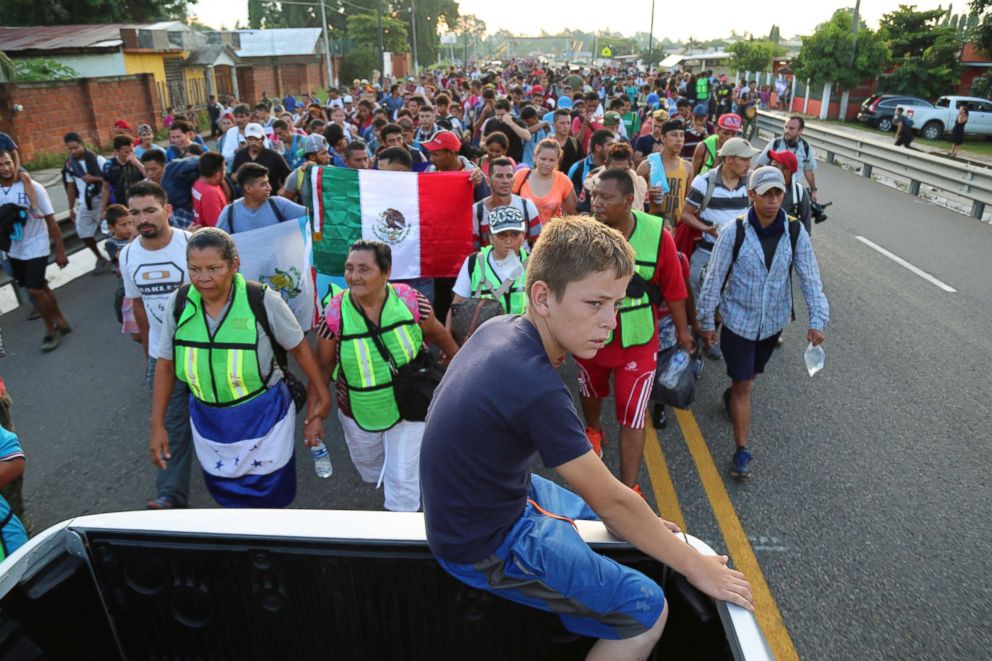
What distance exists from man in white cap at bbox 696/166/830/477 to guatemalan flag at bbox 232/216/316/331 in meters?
2.90

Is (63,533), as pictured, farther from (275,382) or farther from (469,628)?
(275,382)

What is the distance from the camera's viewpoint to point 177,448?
407 cm

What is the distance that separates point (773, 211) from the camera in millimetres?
4285

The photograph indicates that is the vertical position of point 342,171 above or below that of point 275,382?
above

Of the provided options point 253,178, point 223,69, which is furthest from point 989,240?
point 223,69

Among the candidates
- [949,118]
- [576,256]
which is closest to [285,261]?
[576,256]

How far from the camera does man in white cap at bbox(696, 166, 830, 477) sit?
4344 mm

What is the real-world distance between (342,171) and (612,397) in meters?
2.84

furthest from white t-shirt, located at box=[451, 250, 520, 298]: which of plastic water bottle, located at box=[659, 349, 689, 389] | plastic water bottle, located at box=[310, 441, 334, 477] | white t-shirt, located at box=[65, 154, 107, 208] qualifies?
white t-shirt, located at box=[65, 154, 107, 208]

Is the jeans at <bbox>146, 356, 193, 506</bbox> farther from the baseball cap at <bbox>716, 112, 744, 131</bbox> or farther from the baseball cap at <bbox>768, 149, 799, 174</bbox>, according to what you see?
the baseball cap at <bbox>716, 112, 744, 131</bbox>

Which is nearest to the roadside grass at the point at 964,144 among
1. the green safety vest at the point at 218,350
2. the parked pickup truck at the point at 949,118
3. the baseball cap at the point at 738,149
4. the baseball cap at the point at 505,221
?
the parked pickup truck at the point at 949,118

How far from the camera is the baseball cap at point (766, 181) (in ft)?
13.6

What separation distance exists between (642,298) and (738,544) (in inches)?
54.9

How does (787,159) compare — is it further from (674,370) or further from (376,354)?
(376,354)
